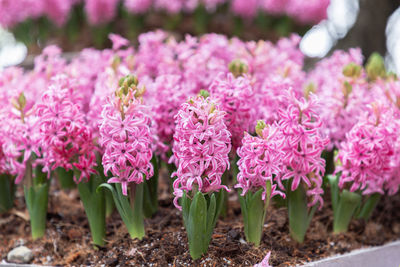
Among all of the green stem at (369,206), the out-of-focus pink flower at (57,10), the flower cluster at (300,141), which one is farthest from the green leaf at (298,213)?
the out-of-focus pink flower at (57,10)

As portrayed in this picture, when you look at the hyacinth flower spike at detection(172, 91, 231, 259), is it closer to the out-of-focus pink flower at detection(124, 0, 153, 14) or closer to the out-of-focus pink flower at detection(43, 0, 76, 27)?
the out-of-focus pink flower at detection(124, 0, 153, 14)

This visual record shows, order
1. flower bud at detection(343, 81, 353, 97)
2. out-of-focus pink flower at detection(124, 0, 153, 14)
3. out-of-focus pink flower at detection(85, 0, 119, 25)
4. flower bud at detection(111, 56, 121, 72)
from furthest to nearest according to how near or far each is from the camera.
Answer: out-of-focus pink flower at detection(124, 0, 153, 14)
out-of-focus pink flower at detection(85, 0, 119, 25)
flower bud at detection(111, 56, 121, 72)
flower bud at detection(343, 81, 353, 97)

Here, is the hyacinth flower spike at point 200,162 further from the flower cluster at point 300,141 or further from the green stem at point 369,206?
the green stem at point 369,206

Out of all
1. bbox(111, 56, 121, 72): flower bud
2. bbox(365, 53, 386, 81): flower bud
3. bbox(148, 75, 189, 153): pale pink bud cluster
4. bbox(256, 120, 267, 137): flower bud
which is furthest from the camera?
bbox(365, 53, 386, 81): flower bud

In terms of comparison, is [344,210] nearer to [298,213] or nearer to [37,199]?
[298,213]

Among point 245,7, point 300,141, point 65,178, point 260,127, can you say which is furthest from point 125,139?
point 245,7

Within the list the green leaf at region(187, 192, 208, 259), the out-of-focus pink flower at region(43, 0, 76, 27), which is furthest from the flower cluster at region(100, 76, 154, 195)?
the out-of-focus pink flower at region(43, 0, 76, 27)
